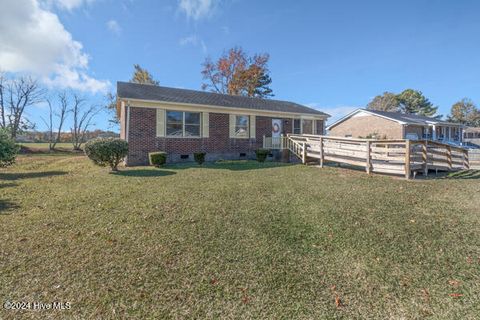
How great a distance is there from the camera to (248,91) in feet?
104

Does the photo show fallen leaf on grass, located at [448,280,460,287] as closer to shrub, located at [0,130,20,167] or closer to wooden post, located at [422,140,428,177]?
wooden post, located at [422,140,428,177]

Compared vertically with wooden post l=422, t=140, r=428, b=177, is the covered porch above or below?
above

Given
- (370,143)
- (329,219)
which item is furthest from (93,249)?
(370,143)

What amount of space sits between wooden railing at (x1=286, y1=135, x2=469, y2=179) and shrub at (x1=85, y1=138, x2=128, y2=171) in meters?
8.32

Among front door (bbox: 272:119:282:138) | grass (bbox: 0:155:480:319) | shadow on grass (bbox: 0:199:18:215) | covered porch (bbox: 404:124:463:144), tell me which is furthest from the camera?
covered porch (bbox: 404:124:463:144)

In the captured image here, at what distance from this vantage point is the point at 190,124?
12430mm

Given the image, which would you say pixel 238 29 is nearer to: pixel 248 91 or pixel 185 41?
pixel 185 41

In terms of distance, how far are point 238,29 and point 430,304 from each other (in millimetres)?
17767

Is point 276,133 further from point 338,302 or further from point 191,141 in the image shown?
point 338,302

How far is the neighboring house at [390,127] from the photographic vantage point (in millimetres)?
24125

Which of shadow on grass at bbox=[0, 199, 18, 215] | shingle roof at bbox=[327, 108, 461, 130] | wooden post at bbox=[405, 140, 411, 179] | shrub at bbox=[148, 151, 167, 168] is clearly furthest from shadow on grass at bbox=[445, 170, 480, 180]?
shingle roof at bbox=[327, 108, 461, 130]

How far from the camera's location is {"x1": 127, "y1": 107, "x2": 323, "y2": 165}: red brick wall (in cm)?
1104

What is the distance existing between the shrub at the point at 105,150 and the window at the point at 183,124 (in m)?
3.15

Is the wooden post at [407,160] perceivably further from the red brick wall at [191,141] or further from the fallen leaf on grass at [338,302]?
the red brick wall at [191,141]
